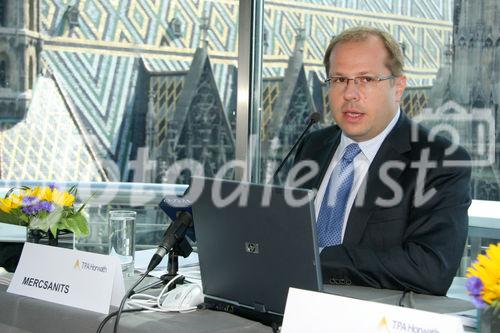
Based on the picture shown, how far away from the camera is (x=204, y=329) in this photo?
1.40 m

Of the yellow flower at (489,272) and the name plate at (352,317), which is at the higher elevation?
the yellow flower at (489,272)

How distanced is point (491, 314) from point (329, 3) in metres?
10.8

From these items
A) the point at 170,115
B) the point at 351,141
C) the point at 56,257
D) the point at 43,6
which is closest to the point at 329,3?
the point at 43,6

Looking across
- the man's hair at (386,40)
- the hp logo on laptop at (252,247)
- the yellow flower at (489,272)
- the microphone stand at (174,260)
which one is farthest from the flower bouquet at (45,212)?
the yellow flower at (489,272)

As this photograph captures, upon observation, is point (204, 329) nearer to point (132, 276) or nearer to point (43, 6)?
point (132, 276)

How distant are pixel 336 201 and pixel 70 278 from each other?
827mm

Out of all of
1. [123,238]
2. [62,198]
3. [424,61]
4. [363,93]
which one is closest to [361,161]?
[363,93]

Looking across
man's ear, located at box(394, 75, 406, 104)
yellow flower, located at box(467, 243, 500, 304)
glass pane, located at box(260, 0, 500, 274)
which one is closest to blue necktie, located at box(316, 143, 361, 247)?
man's ear, located at box(394, 75, 406, 104)

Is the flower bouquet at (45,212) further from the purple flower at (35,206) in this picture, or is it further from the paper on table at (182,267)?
the paper on table at (182,267)

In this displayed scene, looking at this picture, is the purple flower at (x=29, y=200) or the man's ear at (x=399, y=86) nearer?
the purple flower at (x=29, y=200)

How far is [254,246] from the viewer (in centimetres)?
142

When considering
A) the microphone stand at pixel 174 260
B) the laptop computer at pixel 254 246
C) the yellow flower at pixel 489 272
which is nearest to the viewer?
the yellow flower at pixel 489 272

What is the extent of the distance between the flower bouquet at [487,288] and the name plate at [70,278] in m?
0.80

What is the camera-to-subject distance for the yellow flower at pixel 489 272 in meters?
0.96
